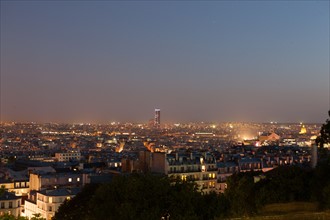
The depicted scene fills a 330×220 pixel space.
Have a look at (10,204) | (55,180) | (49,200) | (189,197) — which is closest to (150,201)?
(189,197)

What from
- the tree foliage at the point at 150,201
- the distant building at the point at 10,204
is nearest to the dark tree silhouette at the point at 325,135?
the tree foliage at the point at 150,201

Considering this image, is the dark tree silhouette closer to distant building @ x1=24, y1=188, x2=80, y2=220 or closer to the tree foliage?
the tree foliage

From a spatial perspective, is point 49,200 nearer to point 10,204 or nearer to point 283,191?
point 10,204

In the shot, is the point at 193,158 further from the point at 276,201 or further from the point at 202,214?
the point at 202,214

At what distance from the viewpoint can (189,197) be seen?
86.3 feet

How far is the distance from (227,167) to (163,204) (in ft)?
102

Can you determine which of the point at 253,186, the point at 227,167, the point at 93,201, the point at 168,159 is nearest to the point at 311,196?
the point at 253,186

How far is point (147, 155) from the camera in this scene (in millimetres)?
50375

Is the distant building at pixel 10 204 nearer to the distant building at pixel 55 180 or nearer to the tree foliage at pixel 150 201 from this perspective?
the distant building at pixel 55 180

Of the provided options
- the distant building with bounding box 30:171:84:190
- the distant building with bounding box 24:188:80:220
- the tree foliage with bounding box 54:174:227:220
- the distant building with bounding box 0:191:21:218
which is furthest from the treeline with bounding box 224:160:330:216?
the distant building with bounding box 30:171:84:190

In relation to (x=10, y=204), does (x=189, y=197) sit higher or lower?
higher

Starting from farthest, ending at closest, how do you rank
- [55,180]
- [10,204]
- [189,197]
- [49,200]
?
[55,180]
[10,204]
[49,200]
[189,197]

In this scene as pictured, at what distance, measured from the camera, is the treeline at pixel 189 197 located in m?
26.0

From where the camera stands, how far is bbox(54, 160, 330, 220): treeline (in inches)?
1022
